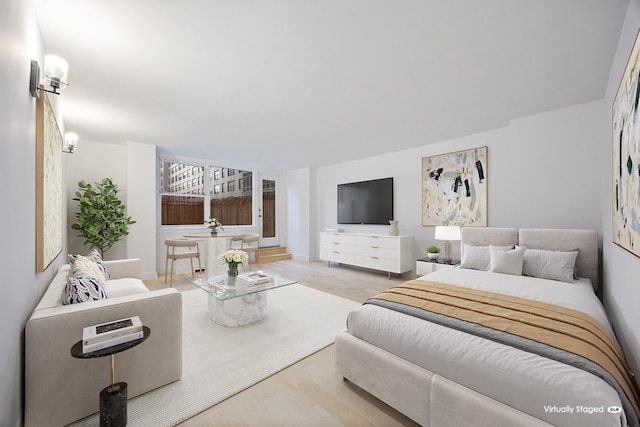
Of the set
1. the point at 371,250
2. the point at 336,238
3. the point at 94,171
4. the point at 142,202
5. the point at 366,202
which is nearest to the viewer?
the point at 94,171

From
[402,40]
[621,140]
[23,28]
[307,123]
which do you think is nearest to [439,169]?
[307,123]

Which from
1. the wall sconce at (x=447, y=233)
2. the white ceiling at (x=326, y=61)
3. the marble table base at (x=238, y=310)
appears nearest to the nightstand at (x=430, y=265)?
the wall sconce at (x=447, y=233)

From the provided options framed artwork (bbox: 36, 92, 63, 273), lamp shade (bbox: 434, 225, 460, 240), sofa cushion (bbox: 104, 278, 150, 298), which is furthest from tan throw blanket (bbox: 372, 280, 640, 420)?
framed artwork (bbox: 36, 92, 63, 273)

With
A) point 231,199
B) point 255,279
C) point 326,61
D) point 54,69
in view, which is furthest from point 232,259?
point 231,199

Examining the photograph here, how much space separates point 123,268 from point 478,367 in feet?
11.8

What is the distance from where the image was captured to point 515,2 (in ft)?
5.29

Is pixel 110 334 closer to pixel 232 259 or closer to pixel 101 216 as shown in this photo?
pixel 232 259

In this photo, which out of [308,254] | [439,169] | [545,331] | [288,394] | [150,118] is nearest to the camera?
[545,331]

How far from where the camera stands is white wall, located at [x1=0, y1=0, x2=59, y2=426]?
1.14m

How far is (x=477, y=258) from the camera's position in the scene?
3.21 m

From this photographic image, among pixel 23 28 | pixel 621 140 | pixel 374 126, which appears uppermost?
pixel 374 126

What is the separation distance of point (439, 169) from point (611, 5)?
2933 millimetres

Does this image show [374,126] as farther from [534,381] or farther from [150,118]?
[534,381]

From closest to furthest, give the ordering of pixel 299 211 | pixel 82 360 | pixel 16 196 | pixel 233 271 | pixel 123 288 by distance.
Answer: pixel 16 196 < pixel 82 360 < pixel 123 288 < pixel 233 271 < pixel 299 211
